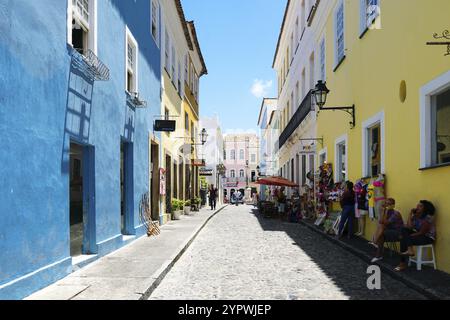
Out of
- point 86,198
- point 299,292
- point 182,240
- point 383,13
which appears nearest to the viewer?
point 299,292

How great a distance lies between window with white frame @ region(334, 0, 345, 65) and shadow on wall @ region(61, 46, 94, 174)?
8.04m

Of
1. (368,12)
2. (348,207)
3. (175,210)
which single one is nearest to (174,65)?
(175,210)

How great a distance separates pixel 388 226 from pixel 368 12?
5.45 metres

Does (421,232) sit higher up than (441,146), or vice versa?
(441,146)

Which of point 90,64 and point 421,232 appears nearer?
point 421,232

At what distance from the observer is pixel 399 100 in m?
9.12

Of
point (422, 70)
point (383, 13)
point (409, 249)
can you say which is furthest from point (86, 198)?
point (383, 13)

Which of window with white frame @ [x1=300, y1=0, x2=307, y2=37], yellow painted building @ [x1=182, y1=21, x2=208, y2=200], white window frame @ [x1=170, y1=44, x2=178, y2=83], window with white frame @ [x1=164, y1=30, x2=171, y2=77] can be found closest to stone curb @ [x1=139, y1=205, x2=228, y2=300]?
window with white frame @ [x1=164, y1=30, x2=171, y2=77]

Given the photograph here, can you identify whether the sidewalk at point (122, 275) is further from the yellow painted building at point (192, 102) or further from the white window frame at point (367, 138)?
the yellow painted building at point (192, 102)

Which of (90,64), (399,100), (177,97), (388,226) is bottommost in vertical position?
(388,226)

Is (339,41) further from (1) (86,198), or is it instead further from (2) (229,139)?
(2) (229,139)

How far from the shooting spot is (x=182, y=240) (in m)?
12.0

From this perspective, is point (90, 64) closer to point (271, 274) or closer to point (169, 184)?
point (271, 274)
